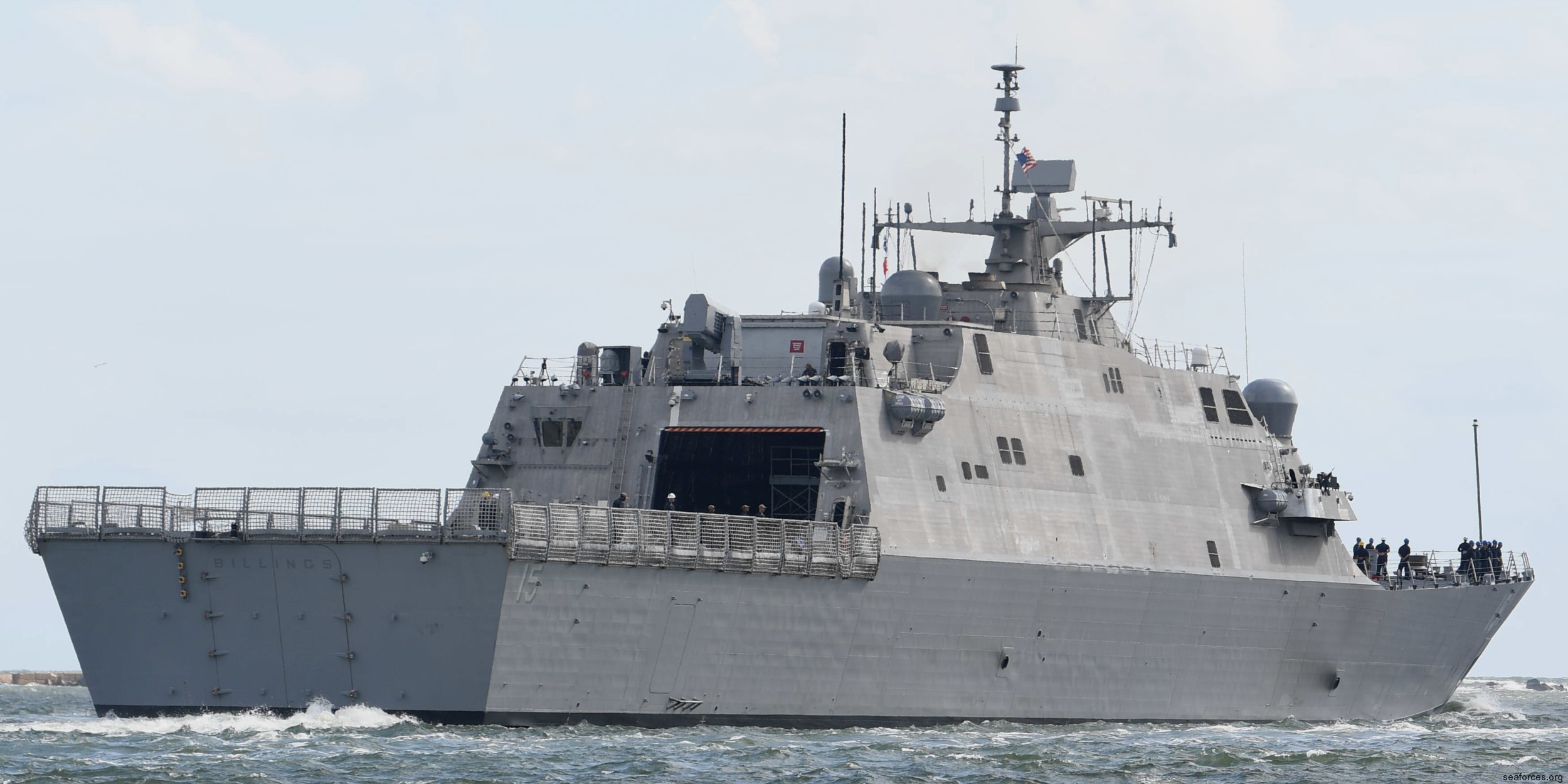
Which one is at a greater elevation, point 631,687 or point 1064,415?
point 1064,415

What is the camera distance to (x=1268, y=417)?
120ft

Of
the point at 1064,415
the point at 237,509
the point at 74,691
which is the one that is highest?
the point at 1064,415

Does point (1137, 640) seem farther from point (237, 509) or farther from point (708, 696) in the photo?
point (237, 509)

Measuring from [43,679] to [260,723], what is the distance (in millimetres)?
→ 56365

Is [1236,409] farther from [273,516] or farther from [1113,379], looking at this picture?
[273,516]

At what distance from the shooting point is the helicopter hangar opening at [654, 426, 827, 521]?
30.6 m

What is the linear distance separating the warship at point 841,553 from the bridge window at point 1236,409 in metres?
0.08

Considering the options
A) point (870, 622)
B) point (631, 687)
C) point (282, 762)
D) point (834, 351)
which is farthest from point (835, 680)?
point (282, 762)

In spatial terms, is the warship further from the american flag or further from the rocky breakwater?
the rocky breakwater

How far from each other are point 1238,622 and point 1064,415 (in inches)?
169

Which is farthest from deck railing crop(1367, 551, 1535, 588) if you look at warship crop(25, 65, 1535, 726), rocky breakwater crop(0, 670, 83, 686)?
rocky breakwater crop(0, 670, 83, 686)

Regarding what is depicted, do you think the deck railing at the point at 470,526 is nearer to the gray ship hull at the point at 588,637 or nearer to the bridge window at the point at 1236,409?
the gray ship hull at the point at 588,637

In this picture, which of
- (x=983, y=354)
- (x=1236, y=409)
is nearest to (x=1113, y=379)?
(x=983, y=354)

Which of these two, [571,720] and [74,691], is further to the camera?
[74,691]
